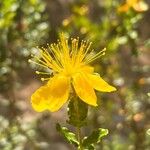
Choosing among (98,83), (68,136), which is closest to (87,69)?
(98,83)

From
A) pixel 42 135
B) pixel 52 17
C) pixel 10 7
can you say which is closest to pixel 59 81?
pixel 10 7

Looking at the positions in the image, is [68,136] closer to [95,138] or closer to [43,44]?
[95,138]

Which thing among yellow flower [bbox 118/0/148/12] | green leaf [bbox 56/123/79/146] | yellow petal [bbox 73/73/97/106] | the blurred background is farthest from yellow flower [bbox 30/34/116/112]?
yellow flower [bbox 118/0/148/12]

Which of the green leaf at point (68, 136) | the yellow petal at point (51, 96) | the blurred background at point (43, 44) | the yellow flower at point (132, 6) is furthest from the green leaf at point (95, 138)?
the yellow flower at point (132, 6)

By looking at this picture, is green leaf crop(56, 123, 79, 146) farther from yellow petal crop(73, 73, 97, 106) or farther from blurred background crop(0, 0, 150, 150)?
blurred background crop(0, 0, 150, 150)

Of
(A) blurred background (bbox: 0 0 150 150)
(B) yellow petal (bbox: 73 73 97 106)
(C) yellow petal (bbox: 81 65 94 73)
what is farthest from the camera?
(A) blurred background (bbox: 0 0 150 150)

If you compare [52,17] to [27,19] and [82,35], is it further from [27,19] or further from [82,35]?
[27,19]
